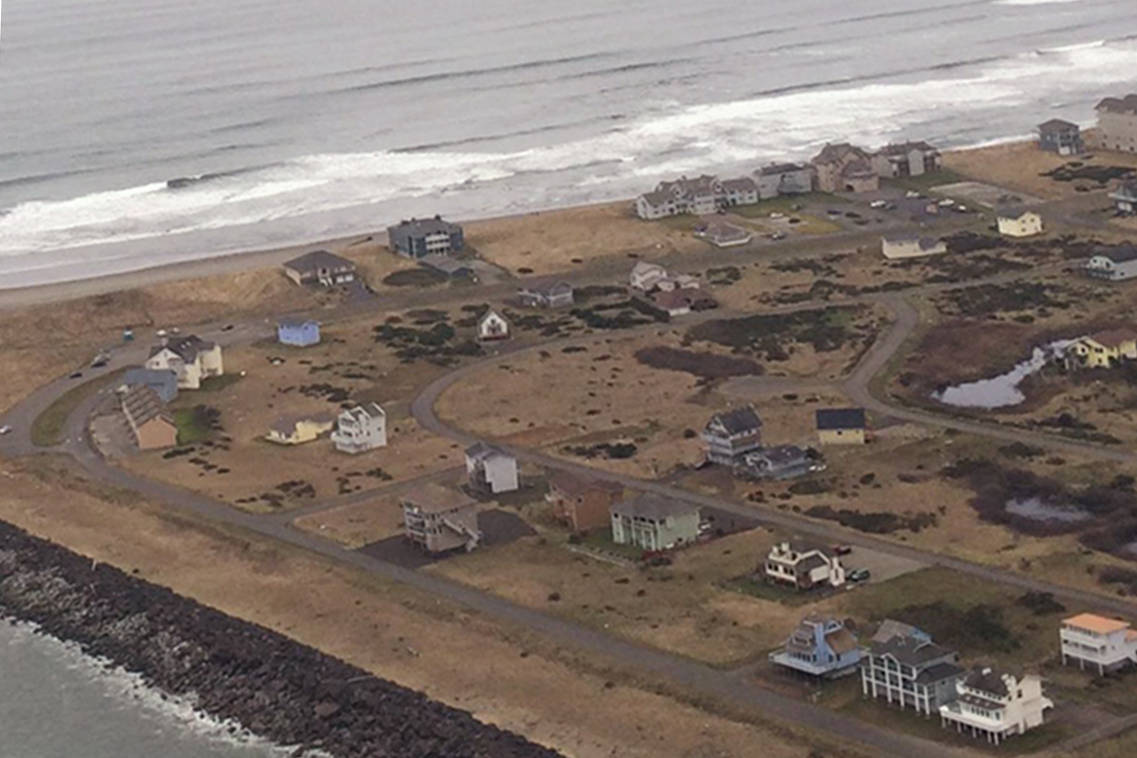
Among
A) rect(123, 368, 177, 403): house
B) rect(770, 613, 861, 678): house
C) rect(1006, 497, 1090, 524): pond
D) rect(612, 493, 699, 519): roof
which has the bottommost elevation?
rect(1006, 497, 1090, 524): pond

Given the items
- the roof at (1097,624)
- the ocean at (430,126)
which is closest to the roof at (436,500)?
the roof at (1097,624)

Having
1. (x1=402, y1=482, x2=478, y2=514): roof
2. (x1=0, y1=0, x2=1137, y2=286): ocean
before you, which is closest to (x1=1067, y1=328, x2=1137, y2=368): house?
(x1=402, y1=482, x2=478, y2=514): roof

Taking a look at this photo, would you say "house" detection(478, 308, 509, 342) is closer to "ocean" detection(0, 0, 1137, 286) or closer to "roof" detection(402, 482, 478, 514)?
"roof" detection(402, 482, 478, 514)

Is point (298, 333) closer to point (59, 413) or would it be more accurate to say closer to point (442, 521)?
point (59, 413)

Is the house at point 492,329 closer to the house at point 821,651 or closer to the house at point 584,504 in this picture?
the house at point 584,504

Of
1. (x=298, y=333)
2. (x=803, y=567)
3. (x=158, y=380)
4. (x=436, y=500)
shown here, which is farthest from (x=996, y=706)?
(x=298, y=333)

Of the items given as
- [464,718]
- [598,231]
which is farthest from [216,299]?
[464,718]
